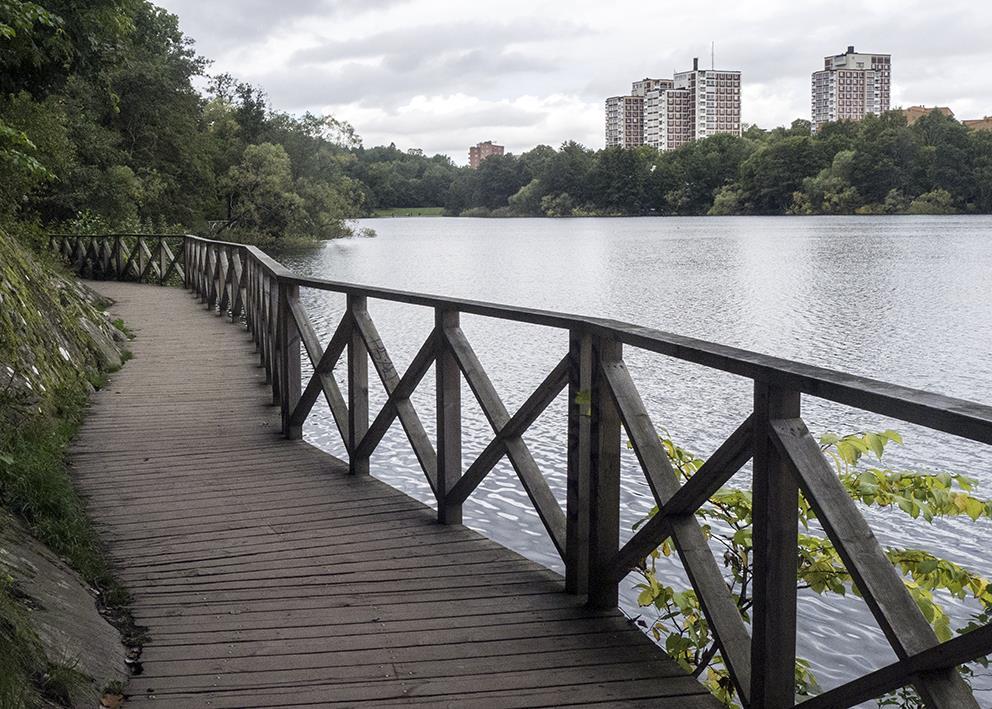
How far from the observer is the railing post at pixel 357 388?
559cm

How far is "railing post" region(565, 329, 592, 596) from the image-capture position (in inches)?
139

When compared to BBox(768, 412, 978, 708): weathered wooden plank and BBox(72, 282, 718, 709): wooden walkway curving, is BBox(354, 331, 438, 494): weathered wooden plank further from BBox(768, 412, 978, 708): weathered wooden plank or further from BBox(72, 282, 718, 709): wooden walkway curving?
BBox(768, 412, 978, 708): weathered wooden plank

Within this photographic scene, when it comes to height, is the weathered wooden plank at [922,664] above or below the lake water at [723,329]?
above

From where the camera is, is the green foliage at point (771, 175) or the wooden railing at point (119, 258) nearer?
the wooden railing at point (119, 258)

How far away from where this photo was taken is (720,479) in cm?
280

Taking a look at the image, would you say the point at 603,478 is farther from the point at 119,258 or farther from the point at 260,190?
the point at 260,190

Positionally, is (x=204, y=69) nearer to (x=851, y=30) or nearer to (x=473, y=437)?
(x=473, y=437)

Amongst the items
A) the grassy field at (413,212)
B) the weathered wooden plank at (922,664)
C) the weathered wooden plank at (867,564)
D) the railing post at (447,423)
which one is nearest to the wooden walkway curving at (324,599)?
the railing post at (447,423)

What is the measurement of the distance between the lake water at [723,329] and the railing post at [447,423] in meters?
2.69

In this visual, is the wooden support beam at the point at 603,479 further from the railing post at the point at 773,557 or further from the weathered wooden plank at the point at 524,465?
the railing post at the point at 773,557

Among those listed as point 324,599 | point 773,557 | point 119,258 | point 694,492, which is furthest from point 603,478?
point 119,258

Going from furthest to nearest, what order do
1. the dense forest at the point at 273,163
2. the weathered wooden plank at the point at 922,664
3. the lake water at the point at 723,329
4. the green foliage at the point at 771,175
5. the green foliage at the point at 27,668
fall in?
the green foliage at the point at 771,175, the dense forest at the point at 273,163, the lake water at the point at 723,329, the green foliage at the point at 27,668, the weathered wooden plank at the point at 922,664

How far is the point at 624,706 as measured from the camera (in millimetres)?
2918

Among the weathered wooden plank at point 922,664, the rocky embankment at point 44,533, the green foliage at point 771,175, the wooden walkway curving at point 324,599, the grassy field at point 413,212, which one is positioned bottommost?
the wooden walkway curving at point 324,599
